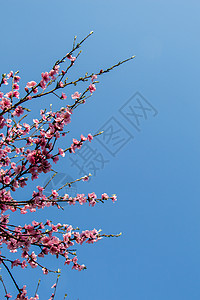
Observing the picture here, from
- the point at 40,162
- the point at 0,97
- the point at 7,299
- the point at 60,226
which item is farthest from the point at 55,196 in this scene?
the point at 7,299

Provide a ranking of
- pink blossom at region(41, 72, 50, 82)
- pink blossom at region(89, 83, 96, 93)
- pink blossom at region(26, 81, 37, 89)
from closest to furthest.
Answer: pink blossom at region(26, 81, 37, 89) < pink blossom at region(41, 72, 50, 82) < pink blossom at region(89, 83, 96, 93)

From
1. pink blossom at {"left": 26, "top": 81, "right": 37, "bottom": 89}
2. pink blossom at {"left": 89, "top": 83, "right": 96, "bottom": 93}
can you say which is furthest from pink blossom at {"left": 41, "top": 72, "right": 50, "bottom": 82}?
pink blossom at {"left": 89, "top": 83, "right": 96, "bottom": 93}

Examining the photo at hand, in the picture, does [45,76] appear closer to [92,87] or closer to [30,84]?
[30,84]

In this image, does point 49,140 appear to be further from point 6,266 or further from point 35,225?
point 6,266

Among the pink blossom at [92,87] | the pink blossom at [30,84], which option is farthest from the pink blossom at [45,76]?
the pink blossom at [92,87]

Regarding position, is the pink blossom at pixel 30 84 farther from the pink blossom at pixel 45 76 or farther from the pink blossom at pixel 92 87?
the pink blossom at pixel 92 87

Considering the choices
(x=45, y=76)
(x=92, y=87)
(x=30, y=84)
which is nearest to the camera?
(x=30, y=84)

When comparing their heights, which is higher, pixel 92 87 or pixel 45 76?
pixel 45 76

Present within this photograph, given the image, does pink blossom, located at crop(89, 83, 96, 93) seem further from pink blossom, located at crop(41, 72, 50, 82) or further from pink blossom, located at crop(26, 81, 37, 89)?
pink blossom, located at crop(26, 81, 37, 89)

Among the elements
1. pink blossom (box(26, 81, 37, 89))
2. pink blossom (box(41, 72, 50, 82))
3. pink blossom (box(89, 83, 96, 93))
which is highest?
pink blossom (box(41, 72, 50, 82))

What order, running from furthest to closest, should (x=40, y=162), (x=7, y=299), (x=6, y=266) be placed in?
1. (x=7, y=299)
2. (x=6, y=266)
3. (x=40, y=162)

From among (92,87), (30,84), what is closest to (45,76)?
(30,84)

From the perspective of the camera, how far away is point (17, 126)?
490 centimetres

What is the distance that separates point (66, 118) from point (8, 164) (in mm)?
1977
